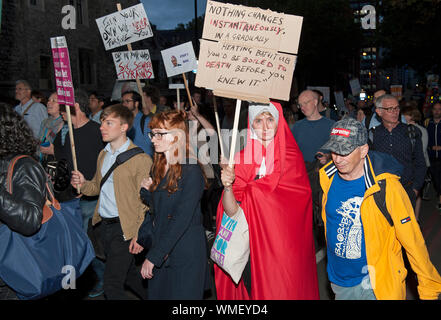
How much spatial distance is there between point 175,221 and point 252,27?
1519 mm

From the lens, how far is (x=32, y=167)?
122 inches

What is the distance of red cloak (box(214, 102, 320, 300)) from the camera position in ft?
12.5

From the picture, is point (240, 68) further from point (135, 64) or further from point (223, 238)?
point (135, 64)

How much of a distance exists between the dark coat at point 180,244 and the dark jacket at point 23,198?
3.05 ft

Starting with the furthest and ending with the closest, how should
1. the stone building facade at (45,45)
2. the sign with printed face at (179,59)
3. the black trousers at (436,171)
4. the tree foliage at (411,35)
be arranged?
1. the tree foliage at (411,35)
2. the stone building facade at (45,45)
3. the black trousers at (436,171)
4. the sign with printed face at (179,59)

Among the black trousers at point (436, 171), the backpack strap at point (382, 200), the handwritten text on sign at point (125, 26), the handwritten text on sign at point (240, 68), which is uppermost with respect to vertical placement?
the handwritten text on sign at point (125, 26)

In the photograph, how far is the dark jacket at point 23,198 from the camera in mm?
2922

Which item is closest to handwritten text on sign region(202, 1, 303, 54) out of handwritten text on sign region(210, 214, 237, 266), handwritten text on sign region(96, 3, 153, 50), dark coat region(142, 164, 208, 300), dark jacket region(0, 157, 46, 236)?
dark coat region(142, 164, 208, 300)

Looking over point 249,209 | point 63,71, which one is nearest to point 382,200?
point 249,209

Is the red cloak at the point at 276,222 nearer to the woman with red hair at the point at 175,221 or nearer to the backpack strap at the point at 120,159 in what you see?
the woman with red hair at the point at 175,221

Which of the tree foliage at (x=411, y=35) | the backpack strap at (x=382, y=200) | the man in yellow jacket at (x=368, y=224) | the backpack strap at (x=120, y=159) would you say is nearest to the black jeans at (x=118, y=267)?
the backpack strap at (x=120, y=159)

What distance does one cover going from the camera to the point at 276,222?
12.6 ft

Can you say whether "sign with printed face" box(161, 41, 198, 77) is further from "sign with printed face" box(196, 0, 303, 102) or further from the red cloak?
"sign with printed face" box(196, 0, 303, 102)
